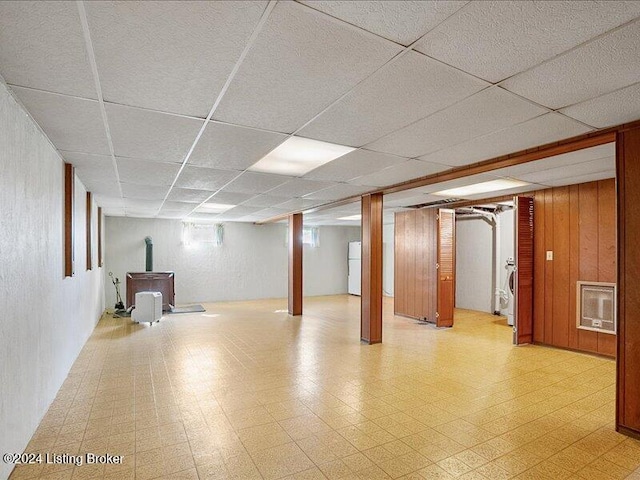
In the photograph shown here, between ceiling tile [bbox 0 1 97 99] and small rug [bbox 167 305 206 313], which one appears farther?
small rug [bbox 167 305 206 313]

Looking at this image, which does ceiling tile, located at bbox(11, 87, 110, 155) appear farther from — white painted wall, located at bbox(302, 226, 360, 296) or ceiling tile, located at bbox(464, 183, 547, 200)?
white painted wall, located at bbox(302, 226, 360, 296)

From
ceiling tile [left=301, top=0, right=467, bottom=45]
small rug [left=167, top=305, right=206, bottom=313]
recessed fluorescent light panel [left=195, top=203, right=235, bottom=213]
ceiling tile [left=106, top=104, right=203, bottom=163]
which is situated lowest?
small rug [left=167, top=305, right=206, bottom=313]

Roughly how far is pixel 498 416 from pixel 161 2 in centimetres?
369

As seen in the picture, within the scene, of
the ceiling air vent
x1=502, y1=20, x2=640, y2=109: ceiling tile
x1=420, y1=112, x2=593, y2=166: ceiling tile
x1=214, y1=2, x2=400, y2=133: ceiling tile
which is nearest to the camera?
x1=214, y1=2, x2=400, y2=133: ceiling tile

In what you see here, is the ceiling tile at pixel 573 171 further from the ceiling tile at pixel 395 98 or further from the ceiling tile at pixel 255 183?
the ceiling tile at pixel 255 183

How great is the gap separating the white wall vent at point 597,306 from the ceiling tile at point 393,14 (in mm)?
5022

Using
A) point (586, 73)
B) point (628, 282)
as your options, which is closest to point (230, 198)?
point (586, 73)

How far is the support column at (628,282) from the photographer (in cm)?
272

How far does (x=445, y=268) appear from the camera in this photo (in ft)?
23.6

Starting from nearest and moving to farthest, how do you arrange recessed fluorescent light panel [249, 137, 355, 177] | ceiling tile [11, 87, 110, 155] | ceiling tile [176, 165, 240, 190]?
ceiling tile [11, 87, 110, 155], recessed fluorescent light panel [249, 137, 355, 177], ceiling tile [176, 165, 240, 190]

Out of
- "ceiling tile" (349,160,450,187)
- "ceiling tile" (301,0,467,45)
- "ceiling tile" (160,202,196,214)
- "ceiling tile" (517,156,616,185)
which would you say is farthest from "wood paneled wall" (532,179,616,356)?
"ceiling tile" (160,202,196,214)

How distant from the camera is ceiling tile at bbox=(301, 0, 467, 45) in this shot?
146 cm

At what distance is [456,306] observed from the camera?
31.2ft

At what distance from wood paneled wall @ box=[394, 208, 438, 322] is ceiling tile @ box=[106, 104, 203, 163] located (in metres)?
5.27
